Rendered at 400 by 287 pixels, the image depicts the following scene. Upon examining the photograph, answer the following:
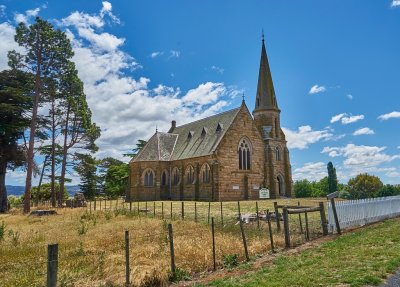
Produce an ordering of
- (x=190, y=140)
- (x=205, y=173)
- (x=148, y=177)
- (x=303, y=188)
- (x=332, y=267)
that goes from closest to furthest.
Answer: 1. (x=332, y=267)
2. (x=205, y=173)
3. (x=148, y=177)
4. (x=190, y=140)
5. (x=303, y=188)

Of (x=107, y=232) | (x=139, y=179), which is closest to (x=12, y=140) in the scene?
(x=139, y=179)

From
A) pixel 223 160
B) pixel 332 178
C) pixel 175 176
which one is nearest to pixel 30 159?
pixel 223 160

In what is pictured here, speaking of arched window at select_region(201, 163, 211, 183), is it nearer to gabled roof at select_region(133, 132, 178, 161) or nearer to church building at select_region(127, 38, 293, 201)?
church building at select_region(127, 38, 293, 201)

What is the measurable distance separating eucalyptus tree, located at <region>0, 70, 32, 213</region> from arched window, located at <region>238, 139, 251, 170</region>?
23.1 meters

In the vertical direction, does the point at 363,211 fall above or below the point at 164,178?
below

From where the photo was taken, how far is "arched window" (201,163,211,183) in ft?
127

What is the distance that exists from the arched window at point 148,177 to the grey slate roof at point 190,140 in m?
1.71

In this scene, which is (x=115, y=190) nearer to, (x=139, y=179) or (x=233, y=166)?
(x=139, y=179)

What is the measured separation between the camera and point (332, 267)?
26.2 ft

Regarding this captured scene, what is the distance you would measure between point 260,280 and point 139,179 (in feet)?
121

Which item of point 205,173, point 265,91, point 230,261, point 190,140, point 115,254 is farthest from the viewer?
point 265,91

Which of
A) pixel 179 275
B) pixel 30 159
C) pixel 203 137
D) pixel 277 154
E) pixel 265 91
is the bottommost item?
pixel 179 275

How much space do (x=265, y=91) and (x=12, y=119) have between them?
3170cm

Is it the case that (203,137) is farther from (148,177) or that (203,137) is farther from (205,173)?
(148,177)
